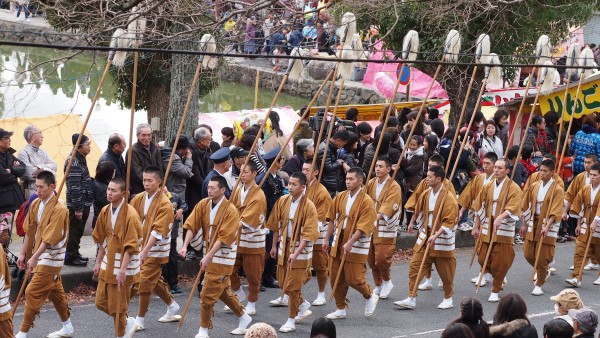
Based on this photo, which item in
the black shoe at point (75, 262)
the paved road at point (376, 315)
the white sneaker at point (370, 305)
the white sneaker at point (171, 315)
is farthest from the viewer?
the black shoe at point (75, 262)

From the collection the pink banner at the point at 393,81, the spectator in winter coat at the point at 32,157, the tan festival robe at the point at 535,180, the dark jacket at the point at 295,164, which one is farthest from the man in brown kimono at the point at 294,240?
the pink banner at the point at 393,81

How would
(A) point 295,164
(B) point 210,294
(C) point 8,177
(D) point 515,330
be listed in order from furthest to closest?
(A) point 295,164
(C) point 8,177
(B) point 210,294
(D) point 515,330

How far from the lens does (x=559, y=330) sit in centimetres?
711

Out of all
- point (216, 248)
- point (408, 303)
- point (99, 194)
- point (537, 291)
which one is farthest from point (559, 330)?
point (99, 194)

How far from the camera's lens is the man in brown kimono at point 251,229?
10625mm

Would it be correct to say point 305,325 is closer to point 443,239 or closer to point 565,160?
point 443,239

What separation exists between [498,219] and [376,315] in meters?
1.87

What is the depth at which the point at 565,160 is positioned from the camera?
15.5 m

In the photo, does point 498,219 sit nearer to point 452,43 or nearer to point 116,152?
point 452,43

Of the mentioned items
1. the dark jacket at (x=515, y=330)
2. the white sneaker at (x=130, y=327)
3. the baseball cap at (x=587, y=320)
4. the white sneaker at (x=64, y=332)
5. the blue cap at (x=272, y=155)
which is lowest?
the white sneaker at (x=64, y=332)

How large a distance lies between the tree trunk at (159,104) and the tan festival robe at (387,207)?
494 centimetres

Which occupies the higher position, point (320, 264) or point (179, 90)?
point (179, 90)

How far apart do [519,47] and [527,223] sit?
460 cm

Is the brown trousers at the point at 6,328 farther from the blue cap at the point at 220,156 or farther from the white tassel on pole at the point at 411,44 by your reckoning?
the white tassel on pole at the point at 411,44
